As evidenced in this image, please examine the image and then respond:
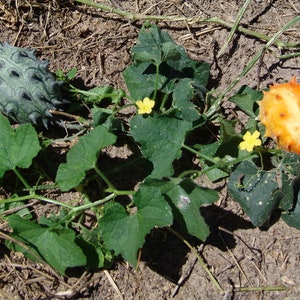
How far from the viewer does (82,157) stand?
2.81m

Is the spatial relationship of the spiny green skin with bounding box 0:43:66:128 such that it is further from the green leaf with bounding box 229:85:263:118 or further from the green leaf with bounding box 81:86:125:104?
the green leaf with bounding box 229:85:263:118

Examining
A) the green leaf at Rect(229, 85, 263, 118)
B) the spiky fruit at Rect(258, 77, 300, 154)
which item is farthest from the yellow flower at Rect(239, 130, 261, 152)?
the green leaf at Rect(229, 85, 263, 118)

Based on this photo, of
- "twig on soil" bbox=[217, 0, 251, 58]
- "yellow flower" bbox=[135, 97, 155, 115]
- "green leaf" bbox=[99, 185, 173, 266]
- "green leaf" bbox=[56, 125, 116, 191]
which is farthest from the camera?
"twig on soil" bbox=[217, 0, 251, 58]

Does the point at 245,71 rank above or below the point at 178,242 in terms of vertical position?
above

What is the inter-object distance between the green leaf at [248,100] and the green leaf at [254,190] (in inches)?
11.8

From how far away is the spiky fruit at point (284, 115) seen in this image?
2.70 metres

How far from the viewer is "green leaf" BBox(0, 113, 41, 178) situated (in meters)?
2.86

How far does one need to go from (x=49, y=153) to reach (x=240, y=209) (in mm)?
1041

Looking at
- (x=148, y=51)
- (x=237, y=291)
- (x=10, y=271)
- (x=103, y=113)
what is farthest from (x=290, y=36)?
(x=10, y=271)

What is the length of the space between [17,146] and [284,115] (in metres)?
1.27

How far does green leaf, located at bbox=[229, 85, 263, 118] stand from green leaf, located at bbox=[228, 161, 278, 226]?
0.30m

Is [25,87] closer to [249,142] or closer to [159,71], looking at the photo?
[159,71]

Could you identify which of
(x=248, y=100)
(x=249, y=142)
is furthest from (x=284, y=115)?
(x=248, y=100)

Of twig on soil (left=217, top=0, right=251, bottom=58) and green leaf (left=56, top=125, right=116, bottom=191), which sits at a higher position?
twig on soil (left=217, top=0, right=251, bottom=58)
